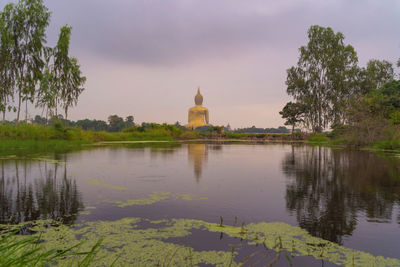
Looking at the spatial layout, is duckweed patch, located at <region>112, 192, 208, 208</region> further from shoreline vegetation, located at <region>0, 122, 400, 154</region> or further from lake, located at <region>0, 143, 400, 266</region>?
shoreline vegetation, located at <region>0, 122, 400, 154</region>

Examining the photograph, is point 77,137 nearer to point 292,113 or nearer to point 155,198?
point 155,198

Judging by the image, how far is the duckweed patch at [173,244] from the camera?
3.73 meters

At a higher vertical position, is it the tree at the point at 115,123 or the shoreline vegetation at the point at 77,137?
the tree at the point at 115,123

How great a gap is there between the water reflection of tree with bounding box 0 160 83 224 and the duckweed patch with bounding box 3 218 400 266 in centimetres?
68

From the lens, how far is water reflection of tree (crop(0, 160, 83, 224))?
551 cm

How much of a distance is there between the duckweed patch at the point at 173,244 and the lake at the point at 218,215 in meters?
0.02

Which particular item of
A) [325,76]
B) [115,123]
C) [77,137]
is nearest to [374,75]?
[325,76]

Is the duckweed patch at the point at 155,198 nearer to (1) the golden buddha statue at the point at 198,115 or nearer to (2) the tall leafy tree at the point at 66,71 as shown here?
(2) the tall leafy tree at the point at 66,71

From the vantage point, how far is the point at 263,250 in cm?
407

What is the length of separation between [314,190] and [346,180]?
8.37 feet

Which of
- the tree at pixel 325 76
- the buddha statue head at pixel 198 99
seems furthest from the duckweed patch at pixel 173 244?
the buddha statue head at pixel 198 99

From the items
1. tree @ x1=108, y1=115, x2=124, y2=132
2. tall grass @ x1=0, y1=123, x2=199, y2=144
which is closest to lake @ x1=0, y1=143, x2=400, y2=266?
tall grass @ x1=0, y1=123, x2=199, y2=144

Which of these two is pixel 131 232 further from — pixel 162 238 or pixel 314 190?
pixel 314 190

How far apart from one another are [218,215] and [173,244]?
168 cm
